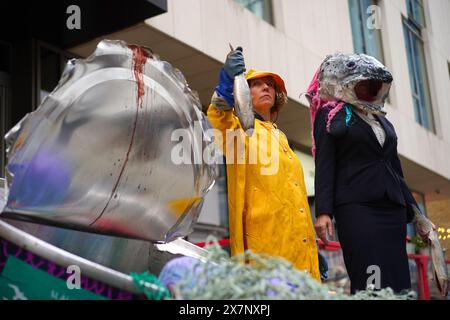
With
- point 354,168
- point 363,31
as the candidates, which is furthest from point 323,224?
point 363,31

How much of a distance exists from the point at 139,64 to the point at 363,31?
10.4 m

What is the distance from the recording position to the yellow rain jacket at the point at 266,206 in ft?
9.71

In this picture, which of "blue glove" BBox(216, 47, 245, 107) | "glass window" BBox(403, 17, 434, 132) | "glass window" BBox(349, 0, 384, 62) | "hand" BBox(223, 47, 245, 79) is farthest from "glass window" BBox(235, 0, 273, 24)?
"hand" BBox(223, 47, 245, 79)

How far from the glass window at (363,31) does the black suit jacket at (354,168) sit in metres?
8.57

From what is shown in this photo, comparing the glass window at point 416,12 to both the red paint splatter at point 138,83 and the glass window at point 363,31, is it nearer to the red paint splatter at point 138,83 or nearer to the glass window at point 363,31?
the glass window at point 363,31

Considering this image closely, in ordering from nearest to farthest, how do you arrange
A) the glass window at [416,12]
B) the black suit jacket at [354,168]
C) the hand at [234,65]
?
the hand at [234,65] < the black suit jacket at [354,168] < the glass window at [416,12]

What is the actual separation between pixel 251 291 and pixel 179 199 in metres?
1.01

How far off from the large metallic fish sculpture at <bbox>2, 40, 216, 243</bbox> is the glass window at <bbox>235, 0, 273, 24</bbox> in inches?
248

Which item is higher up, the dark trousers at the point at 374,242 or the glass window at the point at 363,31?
the glass window at the point at 363,31

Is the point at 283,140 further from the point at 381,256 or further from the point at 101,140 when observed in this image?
the point at 101,140

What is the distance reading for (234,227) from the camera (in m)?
2.99

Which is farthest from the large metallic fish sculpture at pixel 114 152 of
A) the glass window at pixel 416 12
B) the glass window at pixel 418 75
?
the glass window at pixel 416 12

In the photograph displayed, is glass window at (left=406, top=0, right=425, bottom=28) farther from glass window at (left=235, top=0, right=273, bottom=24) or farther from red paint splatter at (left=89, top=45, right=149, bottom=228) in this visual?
red paint splatter at (left=89, top=45, right=149, bottom=228)

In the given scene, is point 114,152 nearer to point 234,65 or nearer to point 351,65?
point 234,65
